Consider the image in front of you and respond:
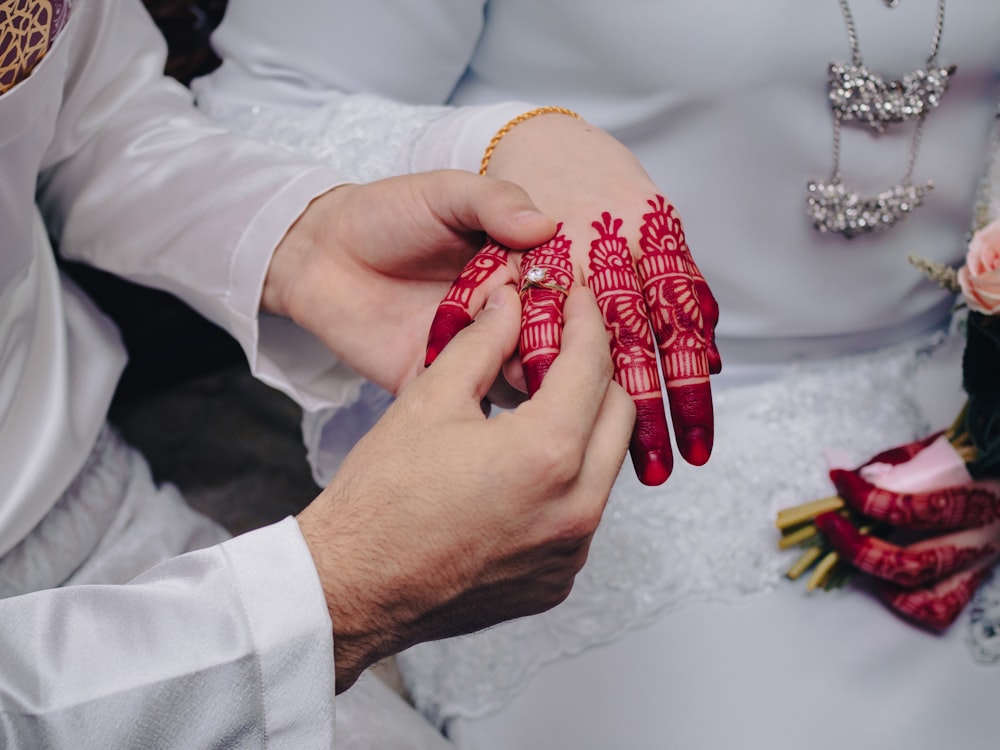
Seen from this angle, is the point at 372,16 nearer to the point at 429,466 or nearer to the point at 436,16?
the point at 436,16

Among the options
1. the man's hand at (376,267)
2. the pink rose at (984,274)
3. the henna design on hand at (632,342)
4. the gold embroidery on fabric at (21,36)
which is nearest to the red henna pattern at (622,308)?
the henna design on hand at (632,342)

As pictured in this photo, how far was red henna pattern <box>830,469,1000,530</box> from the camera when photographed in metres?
0.88

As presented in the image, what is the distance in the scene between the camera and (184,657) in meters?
0.55

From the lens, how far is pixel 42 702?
0.52 metres

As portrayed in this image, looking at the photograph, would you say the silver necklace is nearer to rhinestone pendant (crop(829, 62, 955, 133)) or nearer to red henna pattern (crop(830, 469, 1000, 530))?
rhinestone pendant (crop(829, 62, 955, 133))

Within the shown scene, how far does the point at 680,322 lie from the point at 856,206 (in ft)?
1.22

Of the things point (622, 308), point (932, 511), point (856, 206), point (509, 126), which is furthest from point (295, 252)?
point (932, 511)

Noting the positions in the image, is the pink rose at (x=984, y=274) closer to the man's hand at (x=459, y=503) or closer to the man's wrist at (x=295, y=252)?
the man's hand at (x=459, y=503)

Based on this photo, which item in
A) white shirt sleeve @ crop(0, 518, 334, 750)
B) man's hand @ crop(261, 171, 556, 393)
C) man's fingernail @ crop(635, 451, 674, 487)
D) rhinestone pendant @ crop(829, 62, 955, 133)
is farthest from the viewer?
rhinestone pendant @ crop(829, 62, 955, 133)

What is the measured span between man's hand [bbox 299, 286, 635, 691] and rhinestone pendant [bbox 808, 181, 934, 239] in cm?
44

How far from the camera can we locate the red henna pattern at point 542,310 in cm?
66

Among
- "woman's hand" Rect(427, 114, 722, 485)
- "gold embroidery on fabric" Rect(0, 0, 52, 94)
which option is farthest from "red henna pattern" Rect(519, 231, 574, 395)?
"gold embroidery on fabric" Rect(0, 0, 52, 94)

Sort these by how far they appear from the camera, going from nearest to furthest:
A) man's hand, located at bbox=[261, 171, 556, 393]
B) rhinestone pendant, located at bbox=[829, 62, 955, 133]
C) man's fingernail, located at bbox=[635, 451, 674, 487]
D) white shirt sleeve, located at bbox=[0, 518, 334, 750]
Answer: white shirt sleeve, located at bbox=[0, 518, 334, 750] < man's fingernail, located at bbox=[635, 451, 674, 487] < man's hand, located at bbox=[261, 171, 556, 393] < rhinestone pendant, located at bbox=[829, 62, 955, 133]

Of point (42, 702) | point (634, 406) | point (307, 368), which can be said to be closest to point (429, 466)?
point (634, 406)
